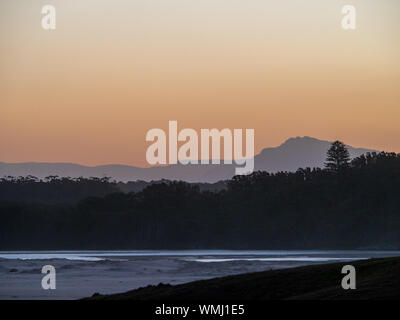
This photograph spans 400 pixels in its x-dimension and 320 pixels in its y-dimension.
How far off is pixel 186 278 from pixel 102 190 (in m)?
121

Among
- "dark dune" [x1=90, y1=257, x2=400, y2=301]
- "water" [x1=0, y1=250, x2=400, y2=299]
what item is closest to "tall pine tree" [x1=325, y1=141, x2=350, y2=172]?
"water" [x1=0, y1=250, x2=400, y2=299]

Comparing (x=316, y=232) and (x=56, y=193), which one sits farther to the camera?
(x=56, y=193)

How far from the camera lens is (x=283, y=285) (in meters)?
32.6

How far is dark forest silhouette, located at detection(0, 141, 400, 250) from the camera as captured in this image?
11181 cm

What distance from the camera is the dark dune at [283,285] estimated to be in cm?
3012

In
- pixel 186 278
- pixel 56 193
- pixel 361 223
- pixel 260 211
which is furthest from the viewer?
pixel 56 193

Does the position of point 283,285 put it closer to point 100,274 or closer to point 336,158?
point 100,274

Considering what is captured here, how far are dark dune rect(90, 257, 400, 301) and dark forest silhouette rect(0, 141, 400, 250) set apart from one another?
7335 centimetres

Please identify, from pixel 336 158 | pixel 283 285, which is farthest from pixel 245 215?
pixel 283 285

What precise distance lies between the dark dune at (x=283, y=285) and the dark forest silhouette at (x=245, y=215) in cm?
7335

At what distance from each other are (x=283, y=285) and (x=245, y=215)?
87070 millimetres

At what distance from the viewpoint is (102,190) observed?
171 m
